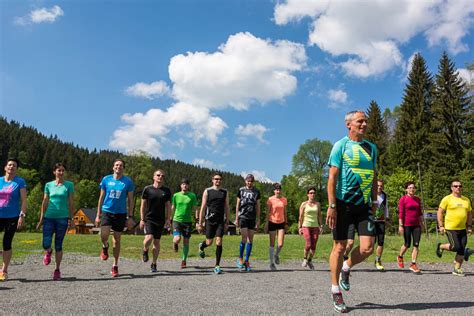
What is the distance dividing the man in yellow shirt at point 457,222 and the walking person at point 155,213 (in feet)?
21.4

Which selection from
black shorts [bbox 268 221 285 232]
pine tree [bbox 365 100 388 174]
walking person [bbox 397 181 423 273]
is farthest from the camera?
pine tree [bbox 365 100 388 174]

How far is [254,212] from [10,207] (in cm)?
540

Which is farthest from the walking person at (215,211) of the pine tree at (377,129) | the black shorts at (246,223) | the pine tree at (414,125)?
the pine tree at (377,129)

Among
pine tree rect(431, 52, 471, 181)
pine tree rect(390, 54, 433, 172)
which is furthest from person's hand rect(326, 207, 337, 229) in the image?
pine tree rect(390, 54, 433, 172)

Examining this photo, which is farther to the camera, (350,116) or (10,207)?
(10,207)

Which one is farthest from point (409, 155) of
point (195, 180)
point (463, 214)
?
point (195, 180)

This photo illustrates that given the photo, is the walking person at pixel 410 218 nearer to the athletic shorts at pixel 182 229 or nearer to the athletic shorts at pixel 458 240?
the athletic shorts at pixel 458 240

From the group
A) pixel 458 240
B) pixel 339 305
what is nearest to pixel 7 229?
pixel 339 305

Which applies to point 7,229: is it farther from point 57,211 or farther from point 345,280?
point 345,280

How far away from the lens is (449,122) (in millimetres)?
46219

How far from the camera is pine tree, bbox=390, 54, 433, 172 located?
49562mm

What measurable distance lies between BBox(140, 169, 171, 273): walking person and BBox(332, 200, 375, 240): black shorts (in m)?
4.93

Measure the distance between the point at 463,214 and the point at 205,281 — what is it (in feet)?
20.7

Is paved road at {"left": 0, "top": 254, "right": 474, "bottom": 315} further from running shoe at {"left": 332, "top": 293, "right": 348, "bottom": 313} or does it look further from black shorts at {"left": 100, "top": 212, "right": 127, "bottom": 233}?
black shorts at {"left": 100, "top": 212, "right": 127, "bottom": 233}
